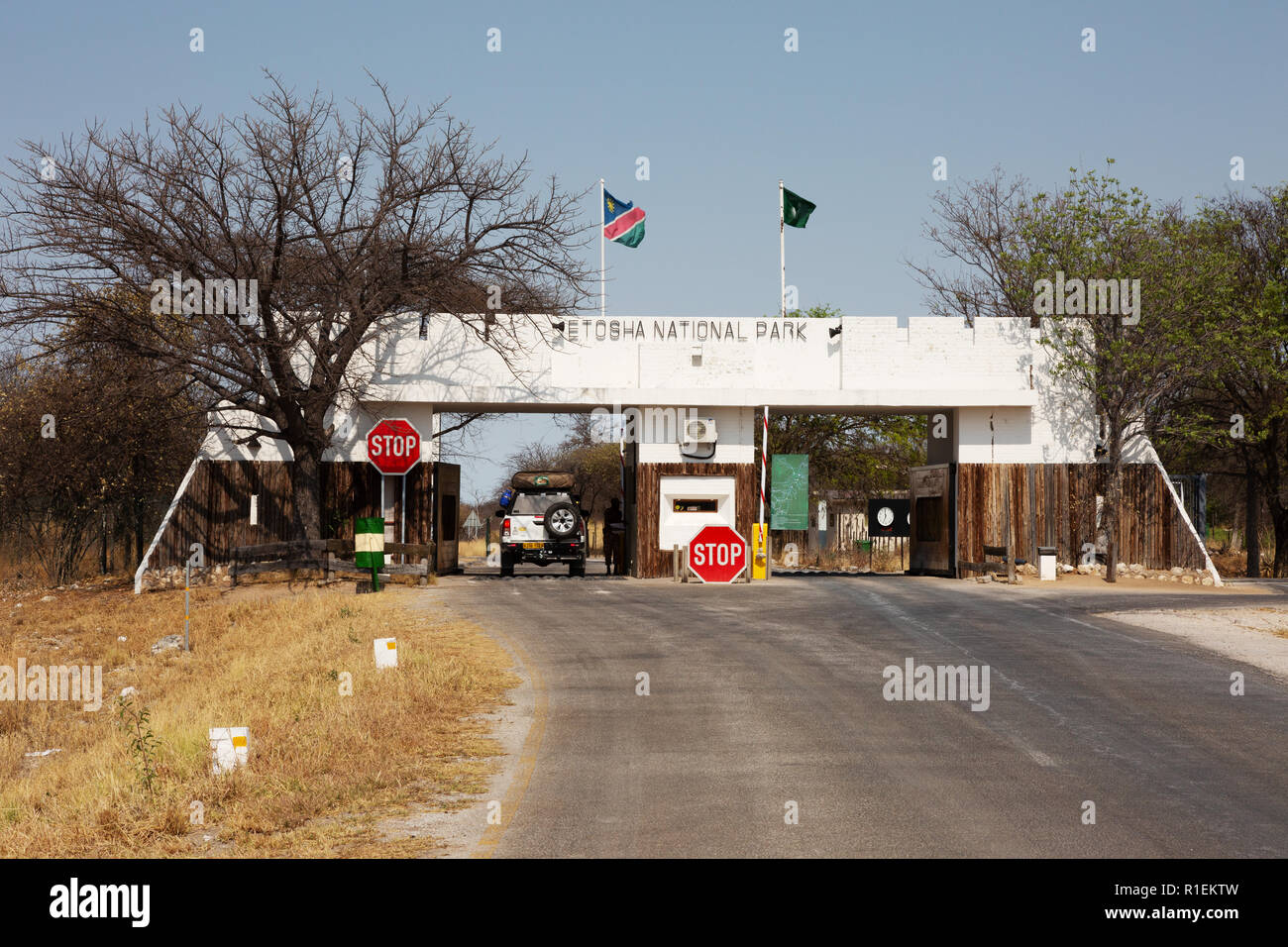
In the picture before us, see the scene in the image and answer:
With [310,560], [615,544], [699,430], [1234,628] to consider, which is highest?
[699,430]

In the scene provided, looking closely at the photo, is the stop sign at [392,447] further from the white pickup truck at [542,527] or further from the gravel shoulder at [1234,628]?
the gravel shoulder at [1234,628]

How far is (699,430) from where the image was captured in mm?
31438

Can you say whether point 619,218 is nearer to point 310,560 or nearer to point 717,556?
point 717,556

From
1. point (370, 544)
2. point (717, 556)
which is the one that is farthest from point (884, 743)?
point (717, 556)

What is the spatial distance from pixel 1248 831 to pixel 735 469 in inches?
928

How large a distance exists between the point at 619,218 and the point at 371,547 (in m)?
13.4

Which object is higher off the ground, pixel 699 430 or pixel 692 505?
pixel 699 430

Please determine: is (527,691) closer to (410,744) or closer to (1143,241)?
(410,744)

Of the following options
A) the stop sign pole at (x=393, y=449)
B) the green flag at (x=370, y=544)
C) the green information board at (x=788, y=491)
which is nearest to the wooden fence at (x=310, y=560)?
the green flag at (x=370, y=544)

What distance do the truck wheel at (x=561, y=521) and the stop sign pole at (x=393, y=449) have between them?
3626 mm

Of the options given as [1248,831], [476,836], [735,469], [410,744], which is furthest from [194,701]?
[735,469]

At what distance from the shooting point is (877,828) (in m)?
8.27

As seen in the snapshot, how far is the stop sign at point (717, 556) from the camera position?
28797mm

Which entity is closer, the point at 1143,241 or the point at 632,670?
the point at 632,670
